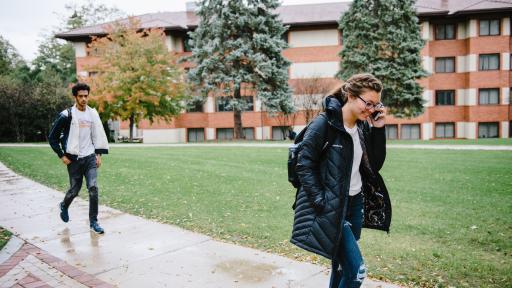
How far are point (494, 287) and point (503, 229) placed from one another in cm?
247

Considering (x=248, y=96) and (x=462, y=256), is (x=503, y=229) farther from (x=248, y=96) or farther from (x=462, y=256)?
(x=248, y=96)

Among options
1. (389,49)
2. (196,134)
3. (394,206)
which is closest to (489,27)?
(389,49)

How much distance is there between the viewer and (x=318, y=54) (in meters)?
36.8

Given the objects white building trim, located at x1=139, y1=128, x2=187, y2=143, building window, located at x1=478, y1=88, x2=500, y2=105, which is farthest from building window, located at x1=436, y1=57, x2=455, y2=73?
white building trim, located at x1=139, y1=128, x2=187, y2=143

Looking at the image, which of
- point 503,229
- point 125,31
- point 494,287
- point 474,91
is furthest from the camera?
point 474,91

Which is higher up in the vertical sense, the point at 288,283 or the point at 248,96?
the point at 248,96

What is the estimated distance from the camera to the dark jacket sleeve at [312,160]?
2938 millimetres

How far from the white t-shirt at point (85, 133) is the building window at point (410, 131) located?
33.7 m

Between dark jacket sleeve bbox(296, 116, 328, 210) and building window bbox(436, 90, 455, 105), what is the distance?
3746cm

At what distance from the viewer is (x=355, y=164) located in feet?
10.5

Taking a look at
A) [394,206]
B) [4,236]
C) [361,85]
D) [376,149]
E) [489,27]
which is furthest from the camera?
[489,27]

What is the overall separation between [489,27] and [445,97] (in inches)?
265

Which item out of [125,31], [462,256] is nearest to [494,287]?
[462,256]

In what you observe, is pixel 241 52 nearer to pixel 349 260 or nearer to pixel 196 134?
pixel 196 134
